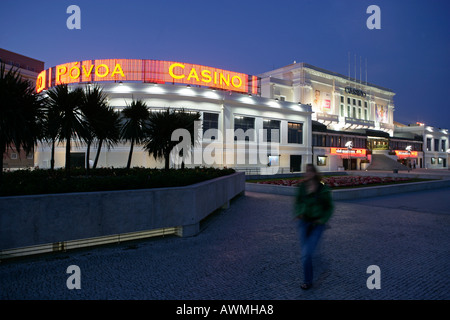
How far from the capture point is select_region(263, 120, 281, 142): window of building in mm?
39037

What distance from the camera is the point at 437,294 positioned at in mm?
4355

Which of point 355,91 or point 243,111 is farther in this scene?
point 355,91

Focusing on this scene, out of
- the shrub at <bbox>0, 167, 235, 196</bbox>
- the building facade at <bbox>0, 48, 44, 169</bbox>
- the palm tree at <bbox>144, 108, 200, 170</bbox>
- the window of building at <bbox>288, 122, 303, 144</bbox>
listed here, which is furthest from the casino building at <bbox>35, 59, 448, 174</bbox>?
the building facade at <bbox>0, 48, 44, 169</bbox>

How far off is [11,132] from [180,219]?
5186 mm

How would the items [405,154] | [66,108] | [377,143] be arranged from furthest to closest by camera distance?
[405,154] < [377,143] < [66,108]

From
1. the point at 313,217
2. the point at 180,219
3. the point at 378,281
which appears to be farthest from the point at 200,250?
the point at 378,281

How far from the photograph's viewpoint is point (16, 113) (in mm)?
7457

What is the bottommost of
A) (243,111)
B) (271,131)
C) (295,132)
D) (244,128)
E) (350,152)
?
(350,152)

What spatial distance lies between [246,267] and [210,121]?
1170 inches

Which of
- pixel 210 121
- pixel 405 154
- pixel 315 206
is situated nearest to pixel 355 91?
pixel 405 154

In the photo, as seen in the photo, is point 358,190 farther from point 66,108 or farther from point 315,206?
point 66,108

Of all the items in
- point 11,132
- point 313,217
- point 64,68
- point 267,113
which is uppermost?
point 64,68

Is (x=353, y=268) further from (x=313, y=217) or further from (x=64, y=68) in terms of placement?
(x=64, y=68)

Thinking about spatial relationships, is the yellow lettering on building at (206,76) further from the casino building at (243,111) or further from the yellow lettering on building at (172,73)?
the yellow lettering on building at (172,73)
